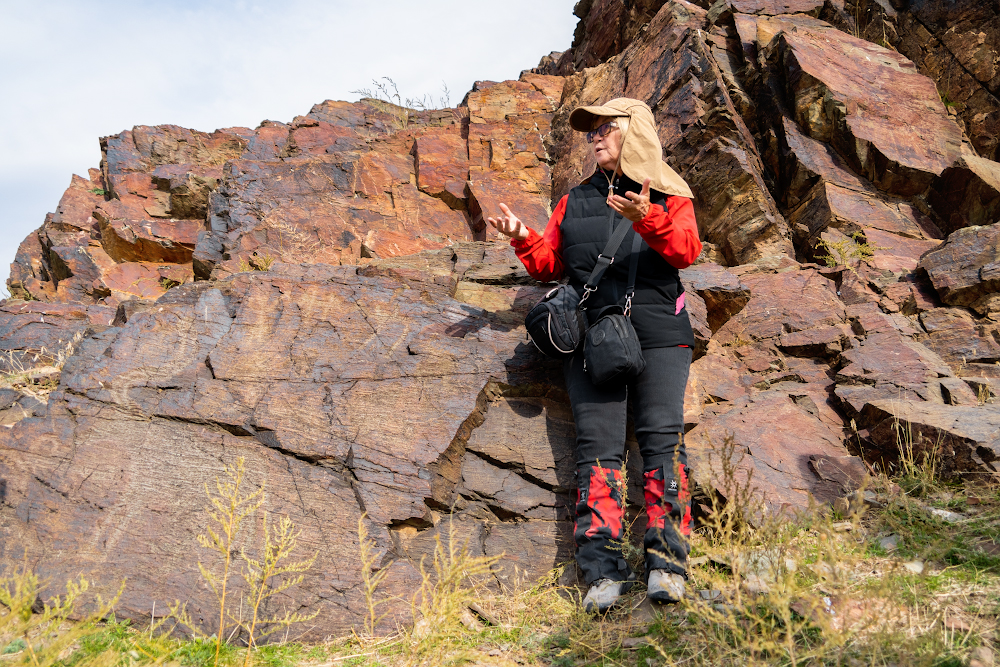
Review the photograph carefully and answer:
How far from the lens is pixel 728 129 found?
7.09m

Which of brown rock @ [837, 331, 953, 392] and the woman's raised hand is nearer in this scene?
the woman's raised hand

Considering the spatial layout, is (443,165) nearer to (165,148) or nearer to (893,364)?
(165,148)

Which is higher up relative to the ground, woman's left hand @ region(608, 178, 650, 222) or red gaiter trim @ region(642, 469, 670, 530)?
woman's left hand @ region(608, 178, 650, 222)

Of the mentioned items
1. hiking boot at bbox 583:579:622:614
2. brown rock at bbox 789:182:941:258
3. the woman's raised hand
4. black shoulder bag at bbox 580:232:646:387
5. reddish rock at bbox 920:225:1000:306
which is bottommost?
hiking boot at bbox 583:579:622:614

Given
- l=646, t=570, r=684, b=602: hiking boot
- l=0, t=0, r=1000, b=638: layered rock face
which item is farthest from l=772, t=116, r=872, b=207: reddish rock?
l=646, t=570, r=684, b=602: hiking boot

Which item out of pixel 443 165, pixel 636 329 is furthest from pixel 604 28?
pixel 636 329

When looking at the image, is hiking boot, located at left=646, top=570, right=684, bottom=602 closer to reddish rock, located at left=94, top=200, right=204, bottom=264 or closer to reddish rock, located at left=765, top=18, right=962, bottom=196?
reddish rock, located at left=765, top=18, right=962, bottom=196

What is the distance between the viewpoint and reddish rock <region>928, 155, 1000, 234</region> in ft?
21.5

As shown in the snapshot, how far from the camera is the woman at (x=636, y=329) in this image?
9.98ft

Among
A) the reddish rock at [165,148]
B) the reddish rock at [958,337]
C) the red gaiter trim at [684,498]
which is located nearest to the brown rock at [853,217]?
the reddish rock at [958,337]

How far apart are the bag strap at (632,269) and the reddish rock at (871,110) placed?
5116 millimetres

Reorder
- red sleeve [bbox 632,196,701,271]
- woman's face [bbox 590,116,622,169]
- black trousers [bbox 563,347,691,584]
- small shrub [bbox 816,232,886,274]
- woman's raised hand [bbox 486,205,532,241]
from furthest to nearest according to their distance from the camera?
small shrub [bbox 816,232,886,274] → woman's face [bbox 590,116,622,169] → woman's raised hand [bbox 486,205,532,241] → red sleeve [bbox 632,196,701,271] → black trousers [bbox 563,347,691,584]

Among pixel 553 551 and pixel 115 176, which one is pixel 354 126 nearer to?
pixel 115 176

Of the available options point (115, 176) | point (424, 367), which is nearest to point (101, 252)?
point (115, 176)
